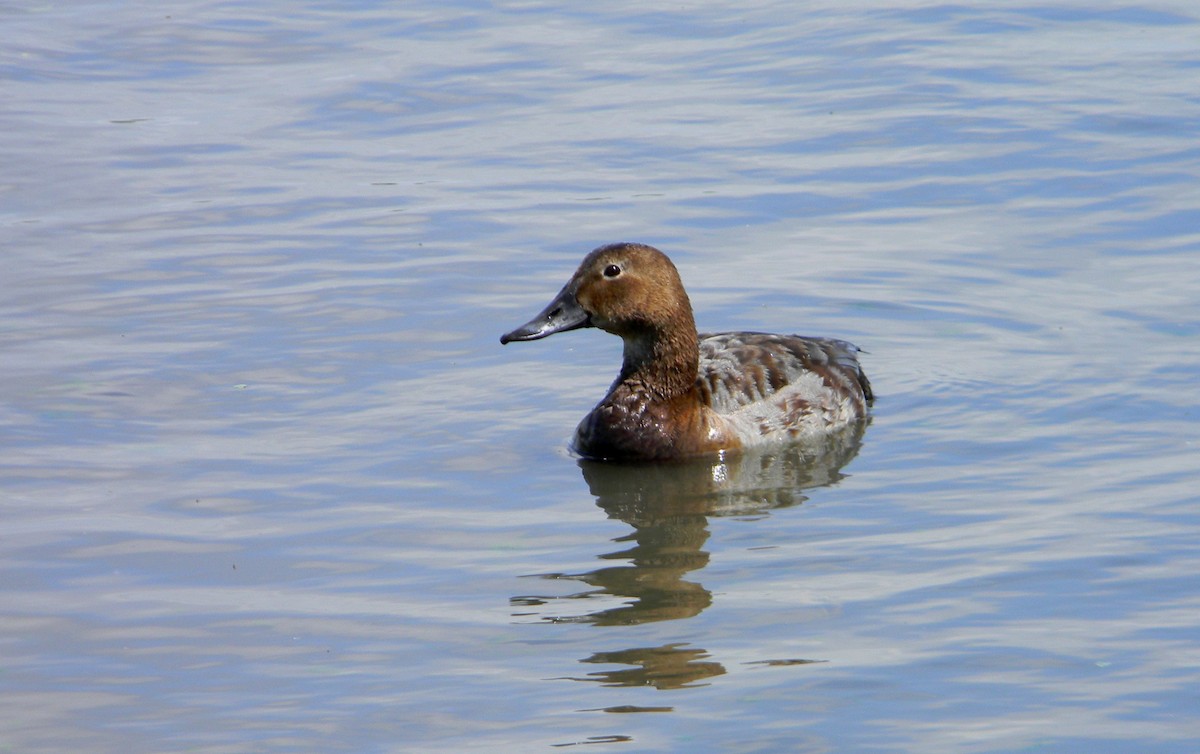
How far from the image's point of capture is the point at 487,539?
8.58 m

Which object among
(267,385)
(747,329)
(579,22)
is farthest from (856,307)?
(579,22)

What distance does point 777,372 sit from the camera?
35.8 feet

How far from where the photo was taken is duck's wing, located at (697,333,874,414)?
10.7 m

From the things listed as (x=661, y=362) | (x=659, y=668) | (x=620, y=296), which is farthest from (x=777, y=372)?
(x=659, y=668)

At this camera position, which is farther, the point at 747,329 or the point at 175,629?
the point at 747,329

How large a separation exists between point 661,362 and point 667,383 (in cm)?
14

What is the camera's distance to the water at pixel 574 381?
693cm

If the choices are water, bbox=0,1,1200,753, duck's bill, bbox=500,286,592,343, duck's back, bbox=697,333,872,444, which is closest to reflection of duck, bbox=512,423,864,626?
water, bbox=0,1,1200,753

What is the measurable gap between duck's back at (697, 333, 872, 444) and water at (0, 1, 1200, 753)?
30 cm

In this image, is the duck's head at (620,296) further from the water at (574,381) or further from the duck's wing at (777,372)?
the water at (574,381)

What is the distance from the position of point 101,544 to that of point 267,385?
8.23 ft

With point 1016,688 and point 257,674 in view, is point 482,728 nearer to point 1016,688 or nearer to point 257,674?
point 257,674

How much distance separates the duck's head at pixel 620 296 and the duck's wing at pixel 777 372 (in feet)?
1.75

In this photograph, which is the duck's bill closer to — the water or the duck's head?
the duck's head
